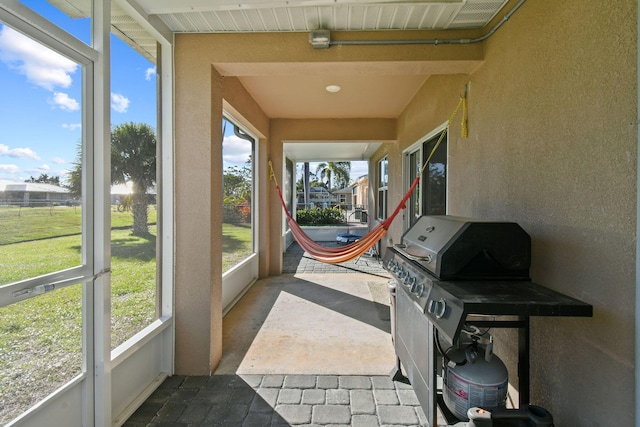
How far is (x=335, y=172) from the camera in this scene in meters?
25.6

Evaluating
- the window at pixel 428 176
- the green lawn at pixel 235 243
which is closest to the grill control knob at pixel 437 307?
the window at pixel 428 176

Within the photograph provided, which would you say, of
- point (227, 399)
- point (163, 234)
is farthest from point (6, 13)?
point (227, 399)

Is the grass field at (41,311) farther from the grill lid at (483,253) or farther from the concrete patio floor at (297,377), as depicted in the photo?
the grill lid at (483,253)

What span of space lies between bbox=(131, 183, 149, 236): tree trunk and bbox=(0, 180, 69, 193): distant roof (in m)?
0.50

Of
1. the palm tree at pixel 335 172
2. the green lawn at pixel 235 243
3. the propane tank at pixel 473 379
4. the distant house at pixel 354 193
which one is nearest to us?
the propane tank at pixel 473 379

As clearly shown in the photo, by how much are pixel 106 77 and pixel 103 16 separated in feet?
1.08

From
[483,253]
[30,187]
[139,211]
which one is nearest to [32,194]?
[30,187]

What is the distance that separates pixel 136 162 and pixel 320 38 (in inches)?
60.2

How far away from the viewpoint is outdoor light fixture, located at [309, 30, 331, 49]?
2.07 meters

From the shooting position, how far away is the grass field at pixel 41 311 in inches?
48.0

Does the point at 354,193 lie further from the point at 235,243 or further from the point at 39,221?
the point at 39,221

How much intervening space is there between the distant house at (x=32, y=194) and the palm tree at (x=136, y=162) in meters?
0.32

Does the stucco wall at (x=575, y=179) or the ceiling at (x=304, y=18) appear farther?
the ceiling at (x=304, y=18)

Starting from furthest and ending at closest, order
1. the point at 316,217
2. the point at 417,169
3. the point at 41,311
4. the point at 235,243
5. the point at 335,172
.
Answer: the point at 335,172 → the point at 316,217 → the point at 417,169 → the point at 235,243 → the point at 41,311
